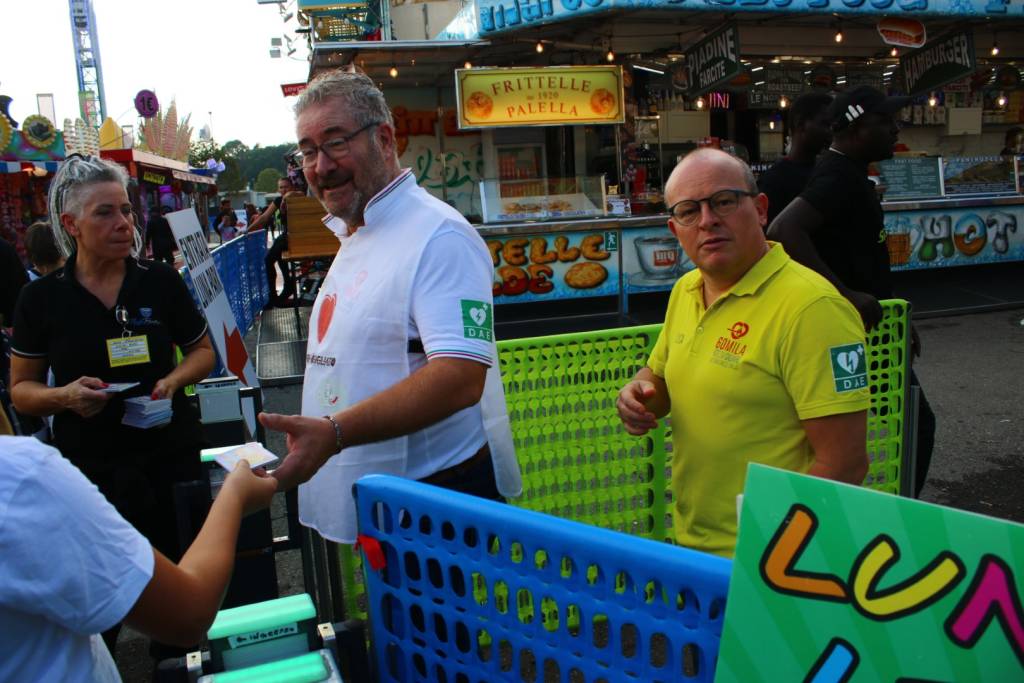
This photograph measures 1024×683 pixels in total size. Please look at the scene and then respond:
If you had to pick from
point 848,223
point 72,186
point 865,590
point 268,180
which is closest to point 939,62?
point 848,223

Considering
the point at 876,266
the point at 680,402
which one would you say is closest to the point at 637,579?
the point at 680,402

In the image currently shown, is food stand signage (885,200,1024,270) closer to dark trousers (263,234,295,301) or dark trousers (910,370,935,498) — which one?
dark trousers (910,370,935,498)

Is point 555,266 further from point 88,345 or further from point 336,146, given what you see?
point 336,146

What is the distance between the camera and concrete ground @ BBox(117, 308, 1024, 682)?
4.55 metres

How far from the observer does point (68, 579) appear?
118 cm

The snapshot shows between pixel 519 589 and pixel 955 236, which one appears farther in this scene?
pixel 955 236

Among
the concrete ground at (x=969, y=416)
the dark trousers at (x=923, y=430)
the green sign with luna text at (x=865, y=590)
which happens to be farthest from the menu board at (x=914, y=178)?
the green sign with luna text at (x=865, y=590)

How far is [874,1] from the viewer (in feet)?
37.4

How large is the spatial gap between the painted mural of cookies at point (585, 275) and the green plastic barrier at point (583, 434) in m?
6.37

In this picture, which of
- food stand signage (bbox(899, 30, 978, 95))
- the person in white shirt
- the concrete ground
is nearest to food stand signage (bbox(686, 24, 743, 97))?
food stand signage (bbox(899, 30, 978, 95))

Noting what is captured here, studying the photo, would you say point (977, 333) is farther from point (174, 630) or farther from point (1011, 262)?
point (174, 630)

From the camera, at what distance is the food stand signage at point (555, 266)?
9773 mm

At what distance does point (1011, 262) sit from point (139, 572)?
13.2m

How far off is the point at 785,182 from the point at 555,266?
5.75 m
